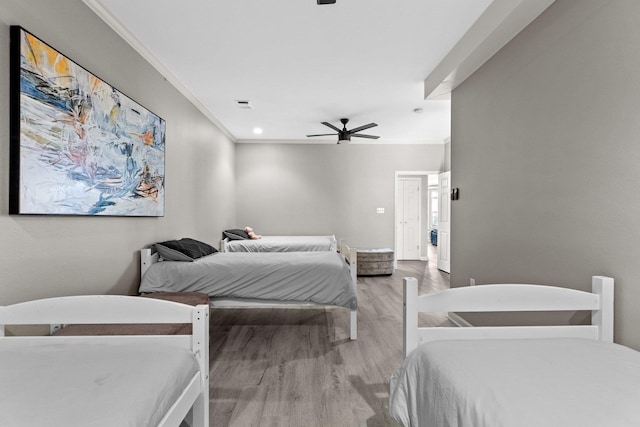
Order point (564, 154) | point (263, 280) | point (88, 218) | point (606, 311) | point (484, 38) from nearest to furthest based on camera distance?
point (606, 311) → point (564, 154) → point (88, 218) → point (484, 38) → point (263, 280)

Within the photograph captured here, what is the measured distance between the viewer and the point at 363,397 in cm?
207

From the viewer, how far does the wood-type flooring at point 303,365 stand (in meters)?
1.90

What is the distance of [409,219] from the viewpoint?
7988mm

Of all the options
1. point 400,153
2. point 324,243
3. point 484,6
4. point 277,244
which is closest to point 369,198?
point 400,153

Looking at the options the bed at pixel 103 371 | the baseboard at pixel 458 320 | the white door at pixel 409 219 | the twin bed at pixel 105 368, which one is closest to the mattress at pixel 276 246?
the baseboard at pixel 458 320

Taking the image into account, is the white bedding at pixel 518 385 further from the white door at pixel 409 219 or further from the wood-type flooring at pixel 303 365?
the white door at pixel 409 219

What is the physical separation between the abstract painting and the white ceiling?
63 centimetres

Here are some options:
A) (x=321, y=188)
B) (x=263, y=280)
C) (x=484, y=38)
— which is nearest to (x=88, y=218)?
(x=263, y=280)

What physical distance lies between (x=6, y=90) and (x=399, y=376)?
222cm

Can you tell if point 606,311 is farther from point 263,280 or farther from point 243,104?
point 243,104

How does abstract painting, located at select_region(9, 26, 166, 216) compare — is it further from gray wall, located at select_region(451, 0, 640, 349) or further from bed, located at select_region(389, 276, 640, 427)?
gray wall, located at select_region(451, 0, 640, 349)

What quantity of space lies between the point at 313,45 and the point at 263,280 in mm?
2064

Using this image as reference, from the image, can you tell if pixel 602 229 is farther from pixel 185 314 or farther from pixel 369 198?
pixel 369 198

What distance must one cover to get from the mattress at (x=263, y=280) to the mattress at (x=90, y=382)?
165cm
